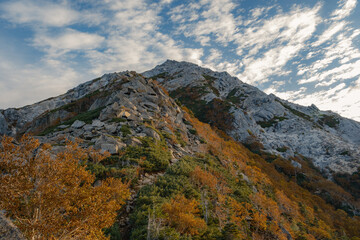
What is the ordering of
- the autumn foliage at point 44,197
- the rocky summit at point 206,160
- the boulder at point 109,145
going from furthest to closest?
the boulder at point 109,145 → the rocky summit at point 206,160 → the autumn foliage at point 44,197

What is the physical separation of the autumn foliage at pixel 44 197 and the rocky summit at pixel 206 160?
2.23 m

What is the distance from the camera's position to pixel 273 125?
3066 inches

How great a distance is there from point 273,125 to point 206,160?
6897 cm

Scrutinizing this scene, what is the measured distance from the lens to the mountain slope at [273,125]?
57656 mm

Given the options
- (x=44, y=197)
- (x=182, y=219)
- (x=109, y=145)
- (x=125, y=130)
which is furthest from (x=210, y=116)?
(x=44, y=197)

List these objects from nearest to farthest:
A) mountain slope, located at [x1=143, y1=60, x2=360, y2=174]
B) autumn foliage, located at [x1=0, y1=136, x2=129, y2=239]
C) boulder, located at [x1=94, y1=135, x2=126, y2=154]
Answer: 1. autumn foliage, located at [x1=0, y1=136, x2=129, y2=239]
2. boulder, located at [x1=94, y1=135, x2=126, y2=154]
3. mountain slope, located at [x1=143, y1=60, x2=360, y2=174]

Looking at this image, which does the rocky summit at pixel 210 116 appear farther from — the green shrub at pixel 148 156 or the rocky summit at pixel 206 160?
the green shrub at pixel 148 156

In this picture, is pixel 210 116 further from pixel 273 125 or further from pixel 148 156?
pixel 148 156

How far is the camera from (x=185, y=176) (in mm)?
14031

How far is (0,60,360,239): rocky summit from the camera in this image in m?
10.4

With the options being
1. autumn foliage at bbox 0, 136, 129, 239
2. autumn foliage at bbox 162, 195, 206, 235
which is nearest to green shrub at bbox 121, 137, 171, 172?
autumn foliage at bbox 162, 195, 206, 235

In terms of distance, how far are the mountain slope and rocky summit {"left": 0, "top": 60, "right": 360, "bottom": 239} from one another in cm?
48

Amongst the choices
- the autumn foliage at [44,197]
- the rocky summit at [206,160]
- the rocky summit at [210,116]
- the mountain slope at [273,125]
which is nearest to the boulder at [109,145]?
the rocky summit at [206,160]

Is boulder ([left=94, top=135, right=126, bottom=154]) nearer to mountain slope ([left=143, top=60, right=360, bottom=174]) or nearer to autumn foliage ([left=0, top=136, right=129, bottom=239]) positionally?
Result: autumn foliage ([left=0, top=136, right=129, bottom=239])
